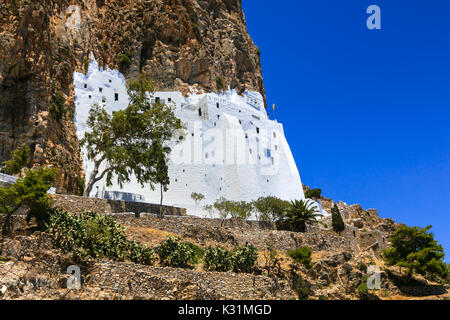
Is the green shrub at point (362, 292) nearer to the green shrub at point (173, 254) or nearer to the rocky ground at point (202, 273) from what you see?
the rocky ground at point (202, 273)

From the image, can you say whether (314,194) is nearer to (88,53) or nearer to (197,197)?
(197,197)

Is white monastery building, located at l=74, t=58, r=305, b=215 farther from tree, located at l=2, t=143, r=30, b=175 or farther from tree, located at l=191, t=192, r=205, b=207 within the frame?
tree, located at l=2, t=143, r=30, b=175

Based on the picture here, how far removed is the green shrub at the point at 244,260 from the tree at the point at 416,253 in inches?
500

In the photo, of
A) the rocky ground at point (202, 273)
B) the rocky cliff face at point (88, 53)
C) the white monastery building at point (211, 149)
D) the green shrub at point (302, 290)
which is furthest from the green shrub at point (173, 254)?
the white monastery building at point (211, 149)

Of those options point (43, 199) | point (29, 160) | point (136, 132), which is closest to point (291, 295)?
point (43, 199)

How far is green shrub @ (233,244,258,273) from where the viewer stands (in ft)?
76.7

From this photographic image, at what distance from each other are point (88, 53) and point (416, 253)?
33.0 metres

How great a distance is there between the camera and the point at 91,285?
56.7ft

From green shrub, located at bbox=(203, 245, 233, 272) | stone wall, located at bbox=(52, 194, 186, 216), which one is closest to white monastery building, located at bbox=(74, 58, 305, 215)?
stone wall, located at bbox=(52, 194, 186, 216)

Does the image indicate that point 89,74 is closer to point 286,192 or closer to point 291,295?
point 286,192

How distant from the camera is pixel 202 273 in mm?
20453

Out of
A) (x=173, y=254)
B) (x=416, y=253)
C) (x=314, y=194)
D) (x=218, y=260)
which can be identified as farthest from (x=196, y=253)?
(x=314, y=194)

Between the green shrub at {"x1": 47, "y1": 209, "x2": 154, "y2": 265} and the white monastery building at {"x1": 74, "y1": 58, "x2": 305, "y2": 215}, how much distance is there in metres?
16.2

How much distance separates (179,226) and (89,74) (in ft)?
69.6
